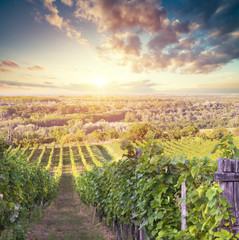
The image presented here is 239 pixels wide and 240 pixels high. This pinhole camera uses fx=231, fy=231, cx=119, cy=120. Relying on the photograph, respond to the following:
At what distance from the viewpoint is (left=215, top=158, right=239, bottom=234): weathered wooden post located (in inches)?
75.8

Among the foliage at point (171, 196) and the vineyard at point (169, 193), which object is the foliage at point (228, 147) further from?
the foliage at point (171, 196)

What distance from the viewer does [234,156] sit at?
2203mm

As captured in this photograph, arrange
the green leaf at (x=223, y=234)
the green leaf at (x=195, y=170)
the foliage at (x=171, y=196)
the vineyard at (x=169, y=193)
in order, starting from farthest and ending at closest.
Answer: the green leaf at (x=195, y=170) → the vineyard at (x=169, y=193) → the foliage at (x=171, y=196) → the green leaf at (x=223, y=234)

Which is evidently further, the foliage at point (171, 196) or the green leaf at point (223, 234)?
the foliage at point (171, 196)

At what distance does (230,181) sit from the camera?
1945 mm

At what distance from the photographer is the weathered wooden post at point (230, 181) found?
1926mm

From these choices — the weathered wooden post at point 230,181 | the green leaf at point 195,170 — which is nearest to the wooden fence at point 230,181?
the weathered wooden post at point 230,181

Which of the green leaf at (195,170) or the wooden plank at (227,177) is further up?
the wooden plank at (227,177)

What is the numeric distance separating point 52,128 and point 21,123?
12.5 m

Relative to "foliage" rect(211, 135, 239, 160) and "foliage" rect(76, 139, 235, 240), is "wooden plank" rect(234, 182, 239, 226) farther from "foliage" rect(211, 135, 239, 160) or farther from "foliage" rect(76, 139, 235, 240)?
"foliage" rect(211, 135, 239, 160)

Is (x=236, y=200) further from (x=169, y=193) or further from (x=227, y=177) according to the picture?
(x=169, y=193)

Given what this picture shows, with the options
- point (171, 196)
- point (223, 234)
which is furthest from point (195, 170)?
point (171, 196)

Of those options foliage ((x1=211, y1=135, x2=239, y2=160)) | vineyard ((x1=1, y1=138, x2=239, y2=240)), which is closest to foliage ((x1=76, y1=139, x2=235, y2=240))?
vineyard ((x1=1, y1=138, x2=239, y2=240))

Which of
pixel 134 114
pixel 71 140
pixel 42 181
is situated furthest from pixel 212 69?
pixel 42 181
